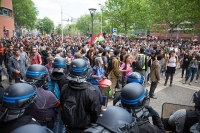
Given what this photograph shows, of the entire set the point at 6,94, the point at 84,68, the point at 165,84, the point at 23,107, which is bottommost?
the point at 165,84

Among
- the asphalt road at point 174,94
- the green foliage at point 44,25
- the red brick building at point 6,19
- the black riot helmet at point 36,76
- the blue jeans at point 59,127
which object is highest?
the green foliage at point 44,25

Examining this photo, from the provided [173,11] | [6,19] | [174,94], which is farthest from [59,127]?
[6,19]

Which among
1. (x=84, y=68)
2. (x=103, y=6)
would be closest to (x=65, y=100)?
(x=84, y=68)

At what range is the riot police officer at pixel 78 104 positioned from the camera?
7.46 feet

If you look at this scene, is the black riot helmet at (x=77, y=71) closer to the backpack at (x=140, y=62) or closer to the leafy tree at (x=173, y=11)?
the backpack at (x=140, y=62)

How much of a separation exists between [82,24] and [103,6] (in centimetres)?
4723

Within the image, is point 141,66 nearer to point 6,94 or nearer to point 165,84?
point 165,84

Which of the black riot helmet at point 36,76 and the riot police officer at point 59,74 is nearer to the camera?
the black riot helmet at point 36,76

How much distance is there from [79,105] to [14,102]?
2.86 feet

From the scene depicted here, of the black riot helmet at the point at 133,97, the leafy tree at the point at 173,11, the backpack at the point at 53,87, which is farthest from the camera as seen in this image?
the leafy tree at the point at 173,11

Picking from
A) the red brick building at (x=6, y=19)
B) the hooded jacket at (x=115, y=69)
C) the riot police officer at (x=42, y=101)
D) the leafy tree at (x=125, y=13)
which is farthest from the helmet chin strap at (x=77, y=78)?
the red brick building at (x=6, y=19)

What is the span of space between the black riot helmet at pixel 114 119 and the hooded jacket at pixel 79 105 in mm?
874

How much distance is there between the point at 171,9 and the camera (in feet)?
82.6

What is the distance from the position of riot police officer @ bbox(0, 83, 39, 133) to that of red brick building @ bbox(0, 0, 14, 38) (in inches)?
1292
